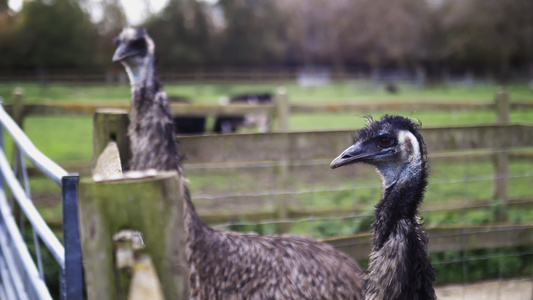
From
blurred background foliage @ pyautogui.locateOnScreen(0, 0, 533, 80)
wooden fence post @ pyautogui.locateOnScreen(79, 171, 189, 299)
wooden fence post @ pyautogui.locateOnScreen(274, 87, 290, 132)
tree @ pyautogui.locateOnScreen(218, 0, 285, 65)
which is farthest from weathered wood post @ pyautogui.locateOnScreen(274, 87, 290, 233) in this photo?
tree @ pyautogui.locateOnScreen(218, 0, 285, 65)

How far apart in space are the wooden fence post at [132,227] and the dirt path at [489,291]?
3277 millimetres

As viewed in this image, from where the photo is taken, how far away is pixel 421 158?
2.00 metres

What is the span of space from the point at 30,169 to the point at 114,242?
4294mm

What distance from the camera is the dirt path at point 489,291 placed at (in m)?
3.84

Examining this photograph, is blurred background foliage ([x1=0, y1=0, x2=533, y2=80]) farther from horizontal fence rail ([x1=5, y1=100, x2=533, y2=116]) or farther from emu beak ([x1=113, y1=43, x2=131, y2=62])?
emu beak ([x1=113, y1=43, x2=131, y2=62])

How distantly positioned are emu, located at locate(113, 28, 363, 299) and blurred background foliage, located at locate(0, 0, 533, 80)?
2286 centimetres

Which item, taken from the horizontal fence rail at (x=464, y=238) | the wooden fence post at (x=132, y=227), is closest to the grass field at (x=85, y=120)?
the horizontal fence rail at (x=464, y=238)

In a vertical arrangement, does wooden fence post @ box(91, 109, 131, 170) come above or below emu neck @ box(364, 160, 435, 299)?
above

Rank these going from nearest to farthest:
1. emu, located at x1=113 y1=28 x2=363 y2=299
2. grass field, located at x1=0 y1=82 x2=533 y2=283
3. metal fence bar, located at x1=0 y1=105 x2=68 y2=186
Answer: metal fence bar, located at x1=0 y1=105 x2=68 y2=186 → emu, located at x1=113 y1=28 x2=363 y2=299 → grass field, located at x1=0 y1=82 x2=533 y2=283

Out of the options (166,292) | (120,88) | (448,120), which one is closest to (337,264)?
(166,292)

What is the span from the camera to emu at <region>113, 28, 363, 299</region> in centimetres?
251

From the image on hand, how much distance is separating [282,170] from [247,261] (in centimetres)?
262

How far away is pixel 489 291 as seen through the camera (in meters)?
4.04

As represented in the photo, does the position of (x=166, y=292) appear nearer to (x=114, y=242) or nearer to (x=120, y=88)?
(x=114, y=242)
